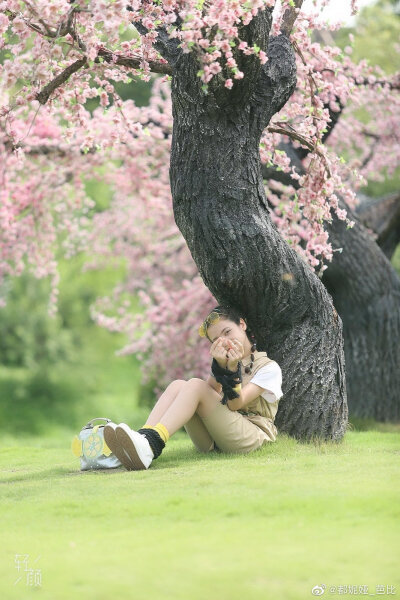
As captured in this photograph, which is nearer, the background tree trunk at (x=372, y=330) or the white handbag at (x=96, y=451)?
the white handbag at (x=96, y=451)

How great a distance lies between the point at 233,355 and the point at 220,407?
0.34 m

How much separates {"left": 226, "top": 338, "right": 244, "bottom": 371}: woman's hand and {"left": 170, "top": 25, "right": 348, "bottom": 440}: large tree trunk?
0.57 metres

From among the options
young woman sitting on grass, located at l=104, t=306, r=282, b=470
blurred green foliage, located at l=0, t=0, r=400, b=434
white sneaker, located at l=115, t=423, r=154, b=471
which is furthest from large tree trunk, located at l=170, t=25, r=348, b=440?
blurred green foliage, located at l=0, t=0, r=400, b=434

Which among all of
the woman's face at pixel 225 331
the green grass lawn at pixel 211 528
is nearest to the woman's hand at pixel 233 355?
the woman's face at pixel 225 331

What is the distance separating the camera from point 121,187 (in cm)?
1053

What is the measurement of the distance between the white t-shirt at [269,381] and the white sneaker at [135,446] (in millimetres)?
749

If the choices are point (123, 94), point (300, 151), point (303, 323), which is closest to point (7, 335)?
point (123, 94)

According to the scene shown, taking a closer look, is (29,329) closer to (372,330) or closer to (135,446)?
(372,330)

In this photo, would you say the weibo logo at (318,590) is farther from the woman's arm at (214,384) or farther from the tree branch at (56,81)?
the tree branch at (56,81)

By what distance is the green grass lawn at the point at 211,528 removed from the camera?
9.41ft

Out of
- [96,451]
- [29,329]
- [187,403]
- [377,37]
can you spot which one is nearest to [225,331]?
[187,403]

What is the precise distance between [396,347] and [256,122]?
3.95 meters

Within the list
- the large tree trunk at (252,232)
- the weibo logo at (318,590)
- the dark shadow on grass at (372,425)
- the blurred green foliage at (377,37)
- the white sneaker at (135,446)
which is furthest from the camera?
the blurred green foliage at (377,37)

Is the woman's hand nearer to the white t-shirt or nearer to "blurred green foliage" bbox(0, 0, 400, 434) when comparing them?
the white t-shirt
